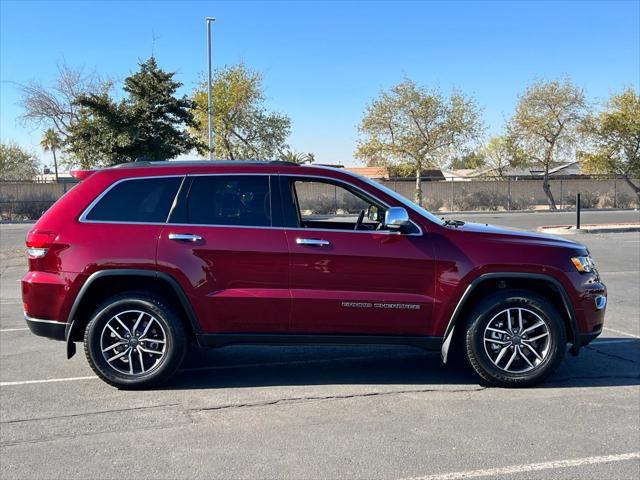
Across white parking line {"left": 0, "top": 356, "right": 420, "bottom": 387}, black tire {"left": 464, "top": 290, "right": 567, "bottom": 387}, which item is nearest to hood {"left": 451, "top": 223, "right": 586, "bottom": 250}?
black tire {"left": 464, "top": 290, "right": 567, "bottom": 387}

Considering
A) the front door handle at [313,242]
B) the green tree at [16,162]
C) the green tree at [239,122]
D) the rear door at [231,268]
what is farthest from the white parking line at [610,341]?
the green tree at [16,162]

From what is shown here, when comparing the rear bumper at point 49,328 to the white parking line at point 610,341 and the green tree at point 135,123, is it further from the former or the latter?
the green tree at point 135,123

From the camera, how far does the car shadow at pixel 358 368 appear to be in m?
5.34

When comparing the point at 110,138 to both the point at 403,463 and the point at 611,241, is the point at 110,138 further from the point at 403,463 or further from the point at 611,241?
the point at 611,241

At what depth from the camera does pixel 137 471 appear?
362cm

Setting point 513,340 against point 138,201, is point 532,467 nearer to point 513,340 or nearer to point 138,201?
point 513,340

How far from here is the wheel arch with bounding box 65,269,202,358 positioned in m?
4.90

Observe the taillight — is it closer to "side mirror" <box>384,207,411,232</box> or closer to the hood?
"side mirror" <box>384,207,411,232</box>

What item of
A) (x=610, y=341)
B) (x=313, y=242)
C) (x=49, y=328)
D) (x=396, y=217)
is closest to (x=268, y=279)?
(x=313, y=242)

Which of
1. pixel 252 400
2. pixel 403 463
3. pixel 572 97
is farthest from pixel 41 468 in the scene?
pixel 572 97

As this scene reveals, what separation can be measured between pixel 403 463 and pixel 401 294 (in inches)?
61.3

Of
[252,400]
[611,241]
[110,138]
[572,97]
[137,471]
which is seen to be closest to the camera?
[137,471]

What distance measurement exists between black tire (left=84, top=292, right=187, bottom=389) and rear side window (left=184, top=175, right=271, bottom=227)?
2.61 ft

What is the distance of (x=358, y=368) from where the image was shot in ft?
18.9
